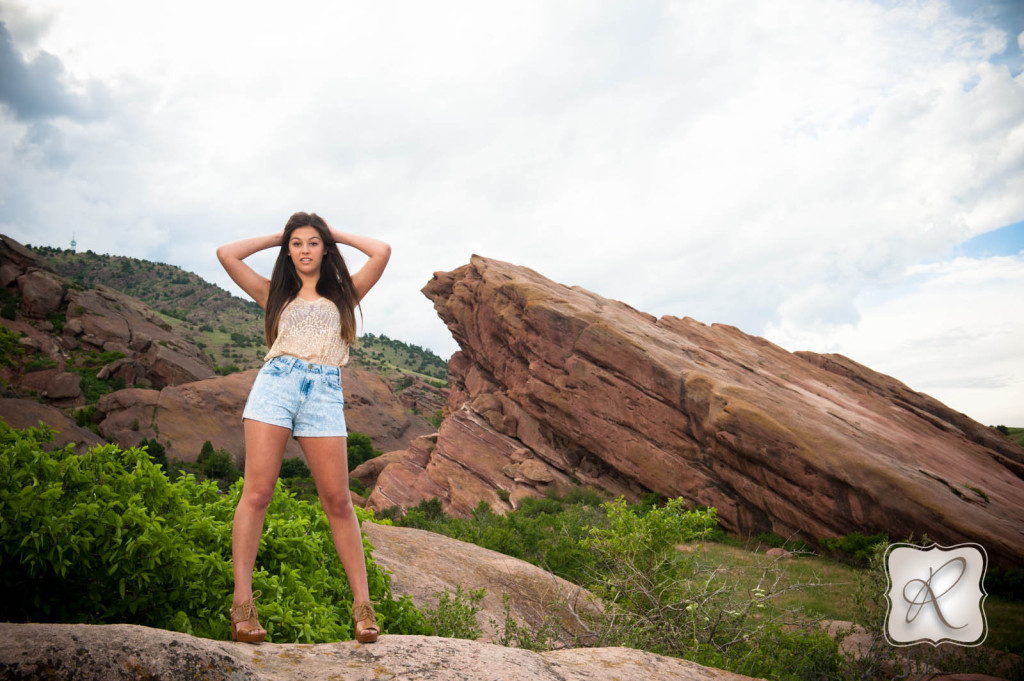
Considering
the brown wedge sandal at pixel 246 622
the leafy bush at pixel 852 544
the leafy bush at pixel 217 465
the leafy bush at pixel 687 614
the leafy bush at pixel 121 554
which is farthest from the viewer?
the leafy bush at pixel 217 465

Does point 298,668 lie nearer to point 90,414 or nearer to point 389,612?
point 389,612

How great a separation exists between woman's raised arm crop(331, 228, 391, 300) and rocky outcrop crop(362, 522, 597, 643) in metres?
3.34

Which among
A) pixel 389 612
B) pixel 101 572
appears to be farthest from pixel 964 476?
pixel 101 572

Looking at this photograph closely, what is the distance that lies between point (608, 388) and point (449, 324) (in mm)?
12921

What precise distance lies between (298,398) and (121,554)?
3.42 ft

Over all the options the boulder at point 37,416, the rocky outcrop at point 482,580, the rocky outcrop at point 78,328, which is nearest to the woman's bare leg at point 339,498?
the rocky outcrop at point 482,580

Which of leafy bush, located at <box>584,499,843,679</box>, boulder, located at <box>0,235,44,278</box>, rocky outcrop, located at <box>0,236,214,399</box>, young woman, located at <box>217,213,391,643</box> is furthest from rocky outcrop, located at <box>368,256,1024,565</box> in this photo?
boulder, located at <box>0,235,44,278</box>

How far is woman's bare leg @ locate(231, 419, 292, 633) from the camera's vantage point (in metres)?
2.84

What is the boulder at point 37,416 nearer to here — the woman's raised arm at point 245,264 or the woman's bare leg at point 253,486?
the woman's raised arm at point 245,264

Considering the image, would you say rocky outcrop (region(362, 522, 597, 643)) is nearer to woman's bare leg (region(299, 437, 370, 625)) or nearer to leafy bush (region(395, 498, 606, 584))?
leafy bush (region(395, 498, 606, 584))

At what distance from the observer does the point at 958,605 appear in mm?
4434

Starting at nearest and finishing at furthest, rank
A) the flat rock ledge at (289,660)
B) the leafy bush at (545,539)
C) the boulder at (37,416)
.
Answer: the flat rock ledge at (289,660) → the leafy bush at (545,539) → the boulder at (37,416)

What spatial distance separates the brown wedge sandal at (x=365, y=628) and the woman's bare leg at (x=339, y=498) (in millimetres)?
59

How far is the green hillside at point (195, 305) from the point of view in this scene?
67.6 m
